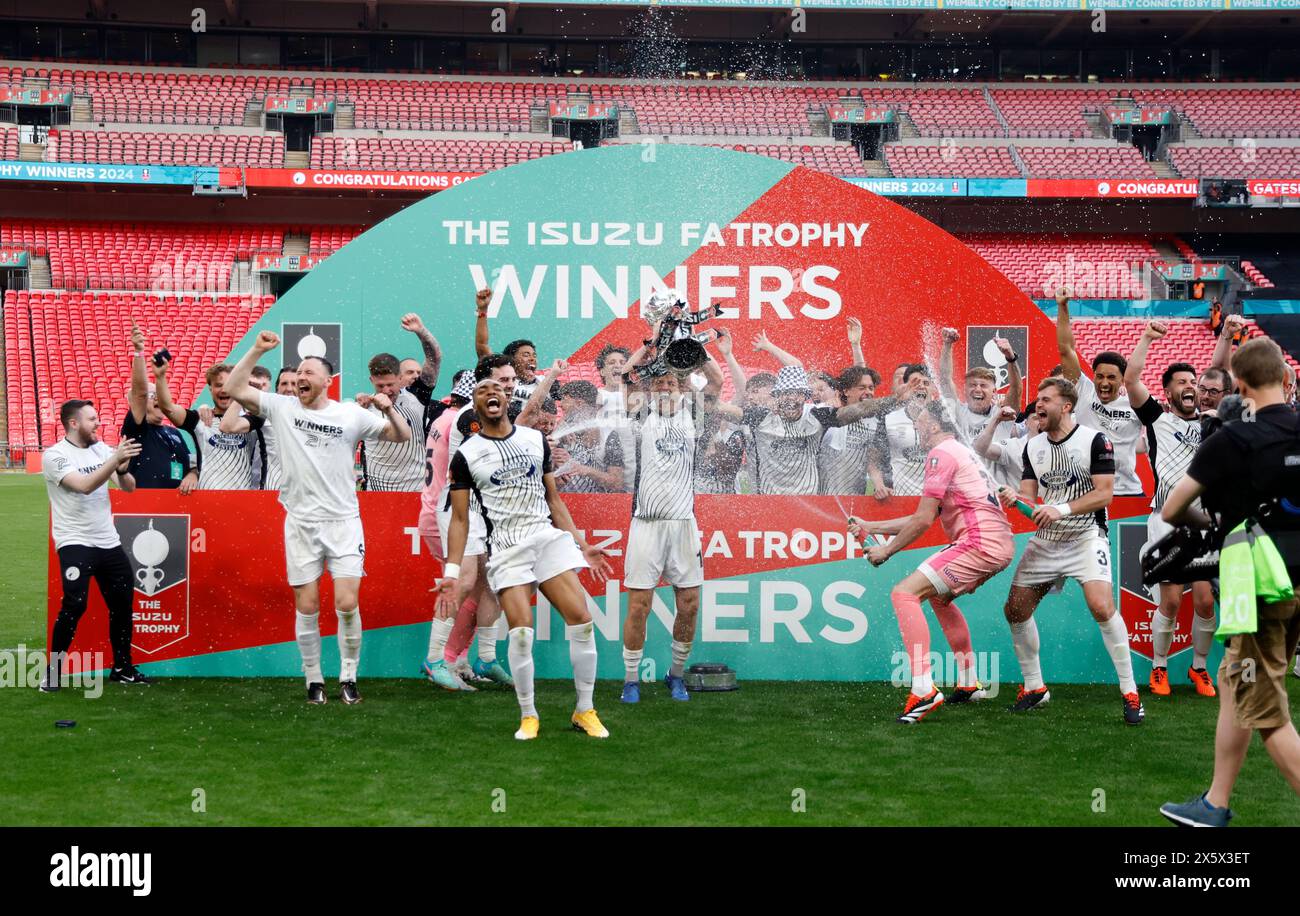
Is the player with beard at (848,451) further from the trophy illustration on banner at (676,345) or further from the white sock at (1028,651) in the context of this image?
the white sock at (1028,651)

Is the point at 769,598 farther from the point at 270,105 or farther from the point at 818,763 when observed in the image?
the point at 270,105

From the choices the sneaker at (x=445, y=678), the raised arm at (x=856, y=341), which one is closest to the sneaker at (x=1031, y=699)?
the raised arm at (x=856, y=341)

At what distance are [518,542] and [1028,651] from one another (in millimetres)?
3268

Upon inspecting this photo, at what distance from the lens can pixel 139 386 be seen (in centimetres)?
790

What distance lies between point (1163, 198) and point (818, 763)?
30.3 meters

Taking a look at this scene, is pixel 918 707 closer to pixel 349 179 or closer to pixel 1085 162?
pixel 349 179

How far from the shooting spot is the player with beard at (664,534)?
7762mm

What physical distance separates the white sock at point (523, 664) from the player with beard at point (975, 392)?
358cm

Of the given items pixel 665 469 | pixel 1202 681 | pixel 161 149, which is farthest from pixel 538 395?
pixel 161 149

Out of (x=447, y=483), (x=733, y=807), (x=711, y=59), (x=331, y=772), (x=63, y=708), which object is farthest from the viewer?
(x=711, y=59)

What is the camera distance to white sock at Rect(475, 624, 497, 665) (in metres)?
8.16

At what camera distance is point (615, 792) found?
541cm

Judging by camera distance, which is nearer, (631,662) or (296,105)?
(631,662)

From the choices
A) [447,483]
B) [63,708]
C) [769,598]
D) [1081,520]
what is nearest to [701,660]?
[769,598]
